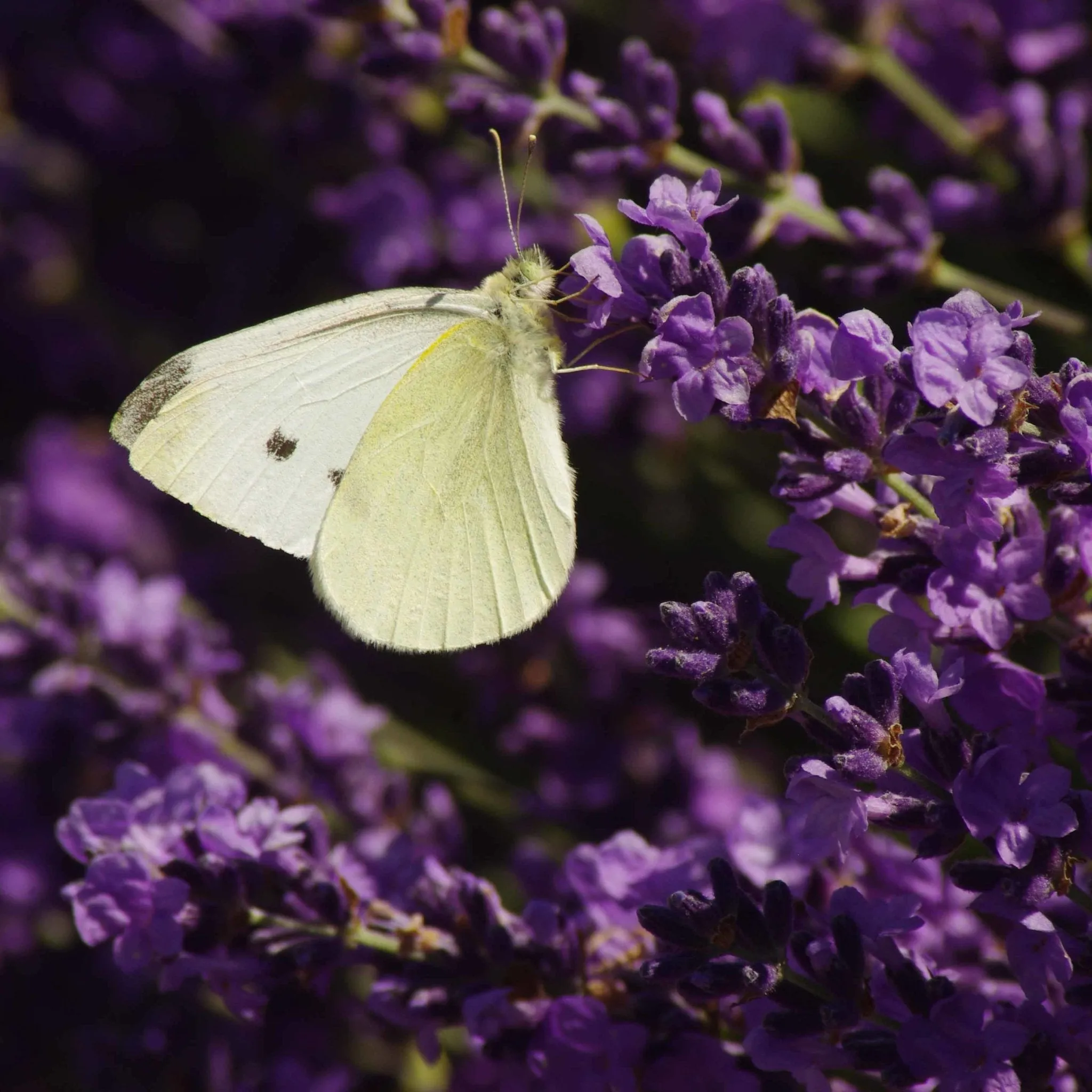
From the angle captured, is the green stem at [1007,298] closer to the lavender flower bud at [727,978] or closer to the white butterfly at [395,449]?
the white butterfly at [395,449]

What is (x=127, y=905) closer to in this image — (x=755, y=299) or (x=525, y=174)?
(x=755, y=299)

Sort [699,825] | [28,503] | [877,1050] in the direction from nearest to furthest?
1. [877,1050]
2. [699,825]
3. [28,503]

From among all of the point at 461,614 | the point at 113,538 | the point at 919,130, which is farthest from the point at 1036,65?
the point at 113,538

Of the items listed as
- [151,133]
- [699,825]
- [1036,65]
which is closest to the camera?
[699,825]

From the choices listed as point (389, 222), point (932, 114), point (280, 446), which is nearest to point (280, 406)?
point (280, 446)

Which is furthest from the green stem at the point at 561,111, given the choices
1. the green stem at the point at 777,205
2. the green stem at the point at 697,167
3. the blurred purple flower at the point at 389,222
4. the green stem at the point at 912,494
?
the green stem at the point at 912,494

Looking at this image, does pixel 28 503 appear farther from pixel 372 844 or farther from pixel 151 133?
pixel 372 844
